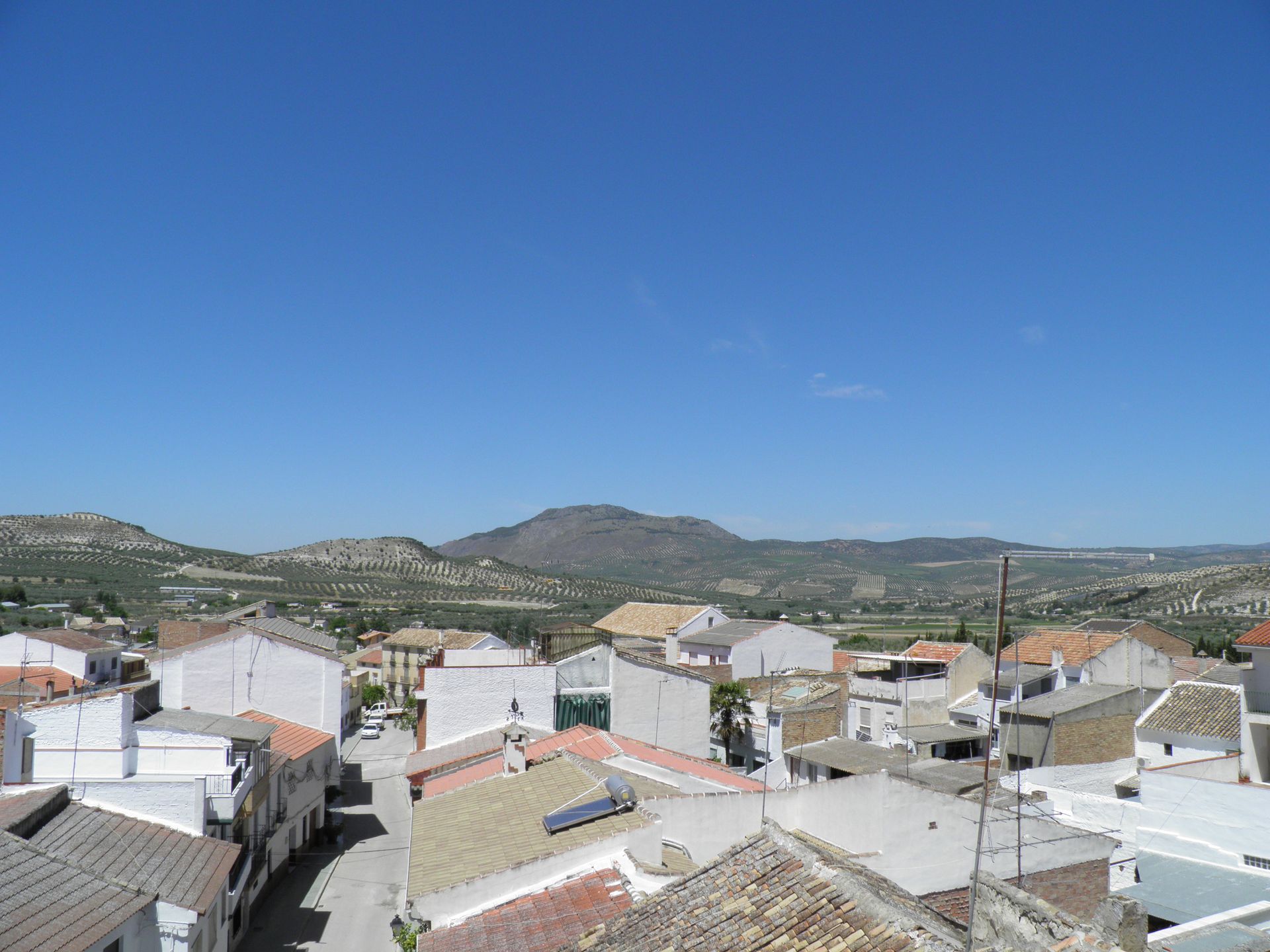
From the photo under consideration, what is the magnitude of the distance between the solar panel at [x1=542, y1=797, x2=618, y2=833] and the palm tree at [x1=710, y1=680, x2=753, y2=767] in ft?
60.5

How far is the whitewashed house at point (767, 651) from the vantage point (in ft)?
144

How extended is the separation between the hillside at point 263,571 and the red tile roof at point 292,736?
239 ft

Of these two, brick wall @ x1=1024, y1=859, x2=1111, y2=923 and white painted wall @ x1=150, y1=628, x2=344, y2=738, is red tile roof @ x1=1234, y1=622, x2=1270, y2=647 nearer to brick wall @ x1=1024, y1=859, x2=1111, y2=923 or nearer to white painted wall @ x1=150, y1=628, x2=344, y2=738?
brick wall @ x1=1024, y1=859, x2=1111, y2=923

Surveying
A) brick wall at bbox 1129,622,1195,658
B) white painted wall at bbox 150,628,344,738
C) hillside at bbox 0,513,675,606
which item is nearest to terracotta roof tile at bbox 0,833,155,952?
white painted wall at bbox 150,628,344,738

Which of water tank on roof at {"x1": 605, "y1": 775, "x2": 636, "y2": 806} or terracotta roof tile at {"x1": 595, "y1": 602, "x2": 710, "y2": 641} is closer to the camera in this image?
water tank on roof at {"x1": 605, "y1": 775, "x2": 636, "y2": 806}

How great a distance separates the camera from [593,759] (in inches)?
623

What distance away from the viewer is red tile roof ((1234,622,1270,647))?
855 inches

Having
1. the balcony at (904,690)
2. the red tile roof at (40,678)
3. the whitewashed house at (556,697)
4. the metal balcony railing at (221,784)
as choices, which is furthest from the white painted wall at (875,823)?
the red tile roof at (40,678)

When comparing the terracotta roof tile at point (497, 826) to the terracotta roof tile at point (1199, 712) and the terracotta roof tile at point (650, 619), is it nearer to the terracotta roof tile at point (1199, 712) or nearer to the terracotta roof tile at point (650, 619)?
the terracotta roof tile at point (1199, 712)

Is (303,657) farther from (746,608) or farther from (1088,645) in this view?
(746,608)

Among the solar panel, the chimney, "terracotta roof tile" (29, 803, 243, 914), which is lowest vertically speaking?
"terracotta roof tile" (29, 803, 243, 914)

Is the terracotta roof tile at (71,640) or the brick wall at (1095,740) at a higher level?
the terracotta roof tile at (71,640)

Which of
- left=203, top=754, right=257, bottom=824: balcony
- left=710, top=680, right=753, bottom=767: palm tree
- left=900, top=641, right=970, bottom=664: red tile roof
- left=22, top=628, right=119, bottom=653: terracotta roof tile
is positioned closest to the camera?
left=203, top=754, right=257, bottom=824: balcony

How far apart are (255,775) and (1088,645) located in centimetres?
3052
